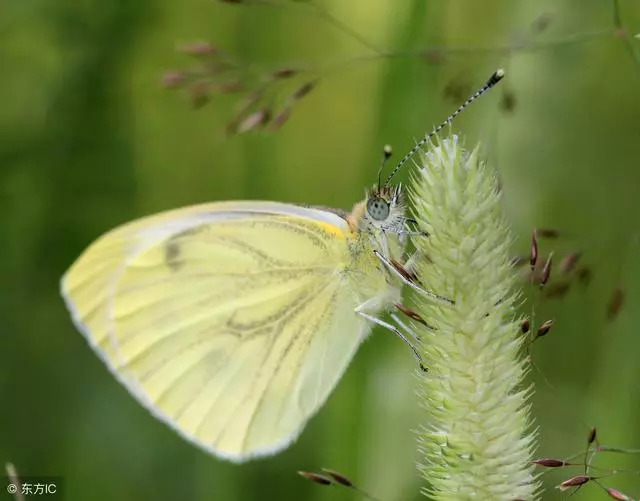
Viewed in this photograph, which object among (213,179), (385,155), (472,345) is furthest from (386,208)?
(213,179)

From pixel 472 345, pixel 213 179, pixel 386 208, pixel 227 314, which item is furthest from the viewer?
pixel 213 179

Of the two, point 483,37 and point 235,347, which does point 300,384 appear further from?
point 483,37

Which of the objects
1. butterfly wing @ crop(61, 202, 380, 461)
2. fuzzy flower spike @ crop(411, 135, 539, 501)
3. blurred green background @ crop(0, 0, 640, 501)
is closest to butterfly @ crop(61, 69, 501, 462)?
butterfly wing @ crop(61, 202, 380, 461)

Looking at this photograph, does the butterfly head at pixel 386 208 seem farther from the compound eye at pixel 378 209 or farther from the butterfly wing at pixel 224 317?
the butterfly wing at pixel 224 317

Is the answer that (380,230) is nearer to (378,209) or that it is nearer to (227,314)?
(378,209)

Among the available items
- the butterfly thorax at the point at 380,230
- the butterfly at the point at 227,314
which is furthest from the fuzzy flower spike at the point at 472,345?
the butterfly at the point at 227,314

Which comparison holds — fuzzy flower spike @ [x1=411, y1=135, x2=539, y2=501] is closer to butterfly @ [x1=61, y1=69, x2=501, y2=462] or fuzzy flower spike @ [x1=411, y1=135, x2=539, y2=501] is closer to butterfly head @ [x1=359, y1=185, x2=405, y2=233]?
butterfly head @ [x1=359, y1=185, x2=405, y2=233]

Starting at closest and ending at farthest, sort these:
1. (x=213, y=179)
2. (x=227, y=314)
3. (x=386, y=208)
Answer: (x=386, y=208) < (x=227, y=314) < (x=213, y=179)
